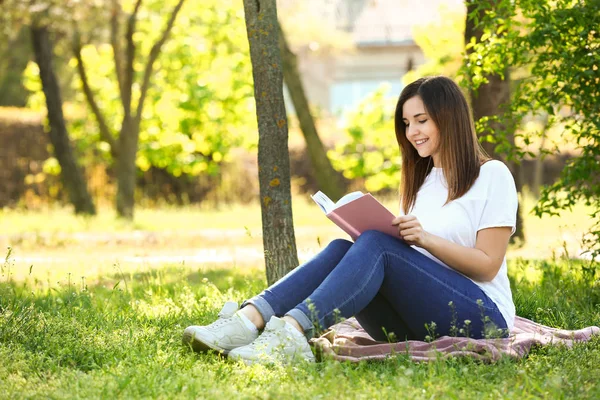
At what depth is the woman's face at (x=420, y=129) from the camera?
4.12 meters

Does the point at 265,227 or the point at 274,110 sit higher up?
the point at 274,110

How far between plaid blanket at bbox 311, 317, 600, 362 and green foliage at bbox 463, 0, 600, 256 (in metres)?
1.54

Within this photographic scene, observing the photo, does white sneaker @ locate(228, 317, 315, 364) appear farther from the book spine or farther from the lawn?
the book spine

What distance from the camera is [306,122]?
1147cm

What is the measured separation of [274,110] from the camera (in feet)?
17.5

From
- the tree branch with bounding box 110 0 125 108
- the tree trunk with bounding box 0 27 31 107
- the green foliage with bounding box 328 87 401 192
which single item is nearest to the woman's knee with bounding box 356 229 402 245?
the tree branch with bounding box 110 0 125 108

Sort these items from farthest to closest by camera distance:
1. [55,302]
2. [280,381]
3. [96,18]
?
[96,18] → [55,302] → [280,381]

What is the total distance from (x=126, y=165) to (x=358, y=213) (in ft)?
36.1

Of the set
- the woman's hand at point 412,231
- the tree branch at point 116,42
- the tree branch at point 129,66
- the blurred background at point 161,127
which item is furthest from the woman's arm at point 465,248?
the tree branch at point 116,42

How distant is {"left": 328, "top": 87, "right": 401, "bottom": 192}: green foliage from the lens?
1684cm

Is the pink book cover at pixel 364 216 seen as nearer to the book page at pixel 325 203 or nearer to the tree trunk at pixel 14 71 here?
the book page at pixel 325 203

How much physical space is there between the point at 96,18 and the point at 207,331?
10892 millimetres

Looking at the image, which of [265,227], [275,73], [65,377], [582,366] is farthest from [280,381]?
[275,73]

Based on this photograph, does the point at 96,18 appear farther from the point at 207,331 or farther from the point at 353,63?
the point at 353,63
